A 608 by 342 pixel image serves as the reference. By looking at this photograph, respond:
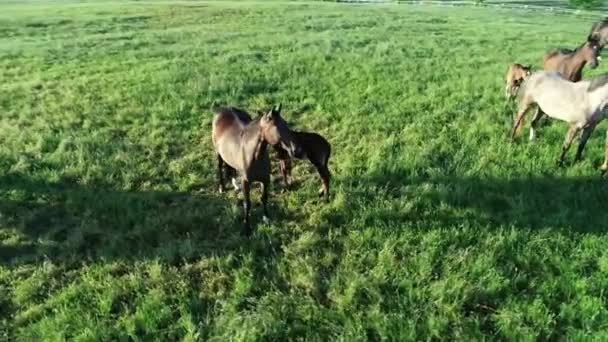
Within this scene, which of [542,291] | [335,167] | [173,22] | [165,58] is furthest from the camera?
[173,22]

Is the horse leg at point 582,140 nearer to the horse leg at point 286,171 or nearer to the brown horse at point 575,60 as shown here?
the brown horse at point 575,60

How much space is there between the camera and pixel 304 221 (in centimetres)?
732

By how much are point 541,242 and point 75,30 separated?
28.8 meters

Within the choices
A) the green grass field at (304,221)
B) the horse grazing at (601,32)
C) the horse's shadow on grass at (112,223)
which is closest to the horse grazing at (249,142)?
the horse's shadow on grass at (112,223)

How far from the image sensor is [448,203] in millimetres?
7457

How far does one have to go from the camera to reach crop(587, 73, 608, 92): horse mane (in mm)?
8258

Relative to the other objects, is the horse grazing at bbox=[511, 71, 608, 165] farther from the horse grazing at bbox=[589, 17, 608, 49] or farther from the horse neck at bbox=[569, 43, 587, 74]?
the horse grazing at bbox=[589, 17, 608, 49]

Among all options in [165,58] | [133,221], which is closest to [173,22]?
[165,58]

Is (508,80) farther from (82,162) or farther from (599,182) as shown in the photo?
(82,162)

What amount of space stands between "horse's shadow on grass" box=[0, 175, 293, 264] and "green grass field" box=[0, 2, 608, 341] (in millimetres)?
31

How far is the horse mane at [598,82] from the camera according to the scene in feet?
27.1

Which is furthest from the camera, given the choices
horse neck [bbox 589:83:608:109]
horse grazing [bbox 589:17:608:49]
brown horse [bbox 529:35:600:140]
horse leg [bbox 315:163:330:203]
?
horse grazing [bbox 589:17:608:49]

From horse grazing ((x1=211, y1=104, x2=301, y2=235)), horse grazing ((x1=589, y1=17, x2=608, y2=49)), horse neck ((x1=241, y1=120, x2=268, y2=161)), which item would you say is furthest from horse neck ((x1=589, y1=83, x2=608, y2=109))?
horse neck ((x1=241, y1=120, x2=268, y2=161))

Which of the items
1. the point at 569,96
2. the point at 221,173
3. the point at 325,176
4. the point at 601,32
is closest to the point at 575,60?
the point at 601,32
